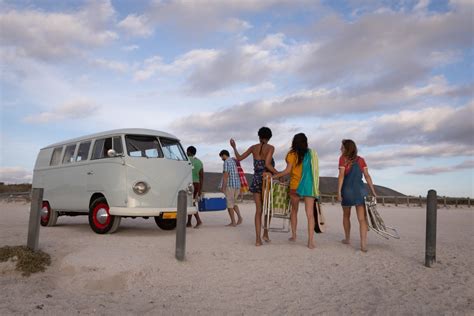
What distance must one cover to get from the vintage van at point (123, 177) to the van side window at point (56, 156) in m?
0.61

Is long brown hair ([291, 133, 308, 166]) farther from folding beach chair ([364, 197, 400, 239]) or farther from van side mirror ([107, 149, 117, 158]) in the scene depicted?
van side mirror ([107, 149, 117, 158])

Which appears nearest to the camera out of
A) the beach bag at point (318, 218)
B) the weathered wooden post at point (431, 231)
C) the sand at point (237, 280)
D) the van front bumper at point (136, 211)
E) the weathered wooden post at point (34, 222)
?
the sand at point (237, 280)

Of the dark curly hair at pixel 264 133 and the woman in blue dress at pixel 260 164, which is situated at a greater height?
the dark curly hair at pixel 264 133

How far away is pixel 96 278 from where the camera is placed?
20.3ft

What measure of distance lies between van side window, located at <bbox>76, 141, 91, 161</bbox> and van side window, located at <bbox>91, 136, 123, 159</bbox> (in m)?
0.40

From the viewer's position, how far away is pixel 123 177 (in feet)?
29.9

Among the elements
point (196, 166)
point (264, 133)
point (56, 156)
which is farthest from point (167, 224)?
point (264, 133)

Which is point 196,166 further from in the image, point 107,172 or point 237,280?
point 237,280

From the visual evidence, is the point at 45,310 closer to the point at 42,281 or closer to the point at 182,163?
the point at 42,281

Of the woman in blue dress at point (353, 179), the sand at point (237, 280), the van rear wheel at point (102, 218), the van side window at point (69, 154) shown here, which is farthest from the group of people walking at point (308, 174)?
the van side window at point (69, 154)

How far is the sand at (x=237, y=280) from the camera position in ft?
17.1

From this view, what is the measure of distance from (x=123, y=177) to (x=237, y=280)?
13.1 ft

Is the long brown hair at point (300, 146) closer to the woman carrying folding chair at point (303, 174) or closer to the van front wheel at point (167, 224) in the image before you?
the woman carrying folding chair at point (303, 174)

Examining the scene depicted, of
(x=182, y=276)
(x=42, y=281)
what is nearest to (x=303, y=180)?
(x=182, y=276)
